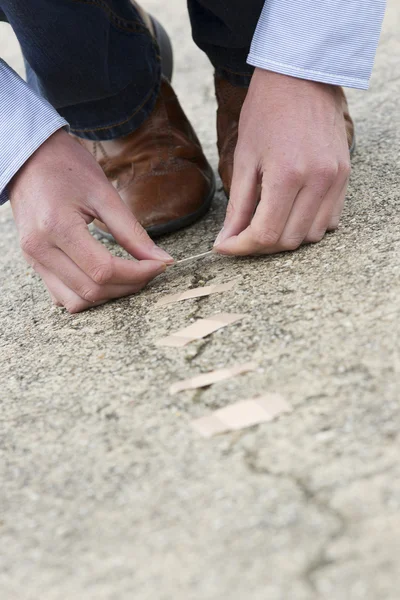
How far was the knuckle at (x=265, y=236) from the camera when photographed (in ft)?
3.41

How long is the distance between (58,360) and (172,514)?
0.43 meters

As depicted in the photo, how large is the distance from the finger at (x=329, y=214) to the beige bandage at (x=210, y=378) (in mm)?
353

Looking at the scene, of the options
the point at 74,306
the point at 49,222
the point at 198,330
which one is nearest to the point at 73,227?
the point at 49,222

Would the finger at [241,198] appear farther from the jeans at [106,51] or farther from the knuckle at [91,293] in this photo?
the jeans at [106,51]

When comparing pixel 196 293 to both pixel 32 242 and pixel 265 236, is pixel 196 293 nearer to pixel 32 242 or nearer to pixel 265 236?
pixel 265 236

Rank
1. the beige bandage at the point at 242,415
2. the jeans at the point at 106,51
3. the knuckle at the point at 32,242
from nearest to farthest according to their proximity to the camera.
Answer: the beige bandage at the point at 242,415, the knuckle at the point at 32,242, the jeans at the point at 106,51

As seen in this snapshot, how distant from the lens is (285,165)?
100cm

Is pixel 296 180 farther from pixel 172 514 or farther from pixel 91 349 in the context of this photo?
pixel 172 514

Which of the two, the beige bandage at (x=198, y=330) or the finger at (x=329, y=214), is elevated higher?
the beige bandage at (x=198, y=330)

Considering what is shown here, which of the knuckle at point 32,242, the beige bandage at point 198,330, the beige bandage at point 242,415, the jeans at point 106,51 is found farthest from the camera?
the jeans at point 106,51

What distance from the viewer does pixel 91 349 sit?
3.32ft

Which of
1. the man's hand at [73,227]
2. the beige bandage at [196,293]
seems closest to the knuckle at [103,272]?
the man's hand at [73,227]

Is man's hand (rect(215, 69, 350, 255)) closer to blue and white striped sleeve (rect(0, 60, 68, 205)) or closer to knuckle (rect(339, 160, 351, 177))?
knuckle (rect(339, 160, 351, 177))

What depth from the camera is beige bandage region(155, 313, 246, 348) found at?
95 cm
